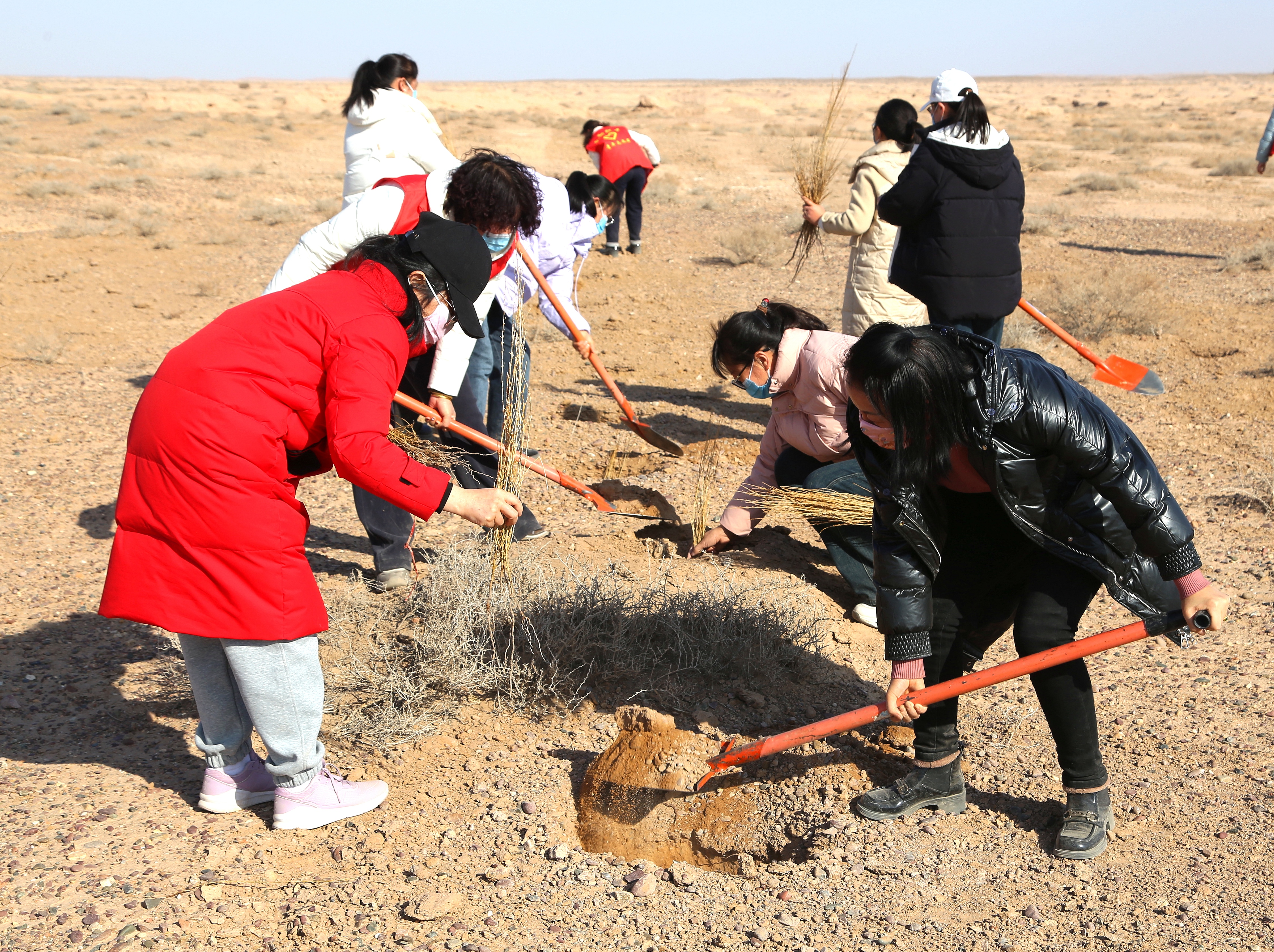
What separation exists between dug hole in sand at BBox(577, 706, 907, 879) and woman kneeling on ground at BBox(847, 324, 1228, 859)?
0.47 m

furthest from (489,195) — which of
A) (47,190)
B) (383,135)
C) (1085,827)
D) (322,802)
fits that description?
(47,190)

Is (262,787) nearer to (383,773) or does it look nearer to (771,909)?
(383,773)

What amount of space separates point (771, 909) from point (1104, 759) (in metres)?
1.17

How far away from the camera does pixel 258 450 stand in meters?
2.14

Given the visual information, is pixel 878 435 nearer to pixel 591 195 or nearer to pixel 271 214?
pixel 591 195

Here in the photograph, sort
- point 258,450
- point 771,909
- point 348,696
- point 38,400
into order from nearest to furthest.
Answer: point 258,450 → point 771,909 → point 348,696 → point 38,400

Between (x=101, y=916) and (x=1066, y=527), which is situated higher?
(x=1066, y=527)

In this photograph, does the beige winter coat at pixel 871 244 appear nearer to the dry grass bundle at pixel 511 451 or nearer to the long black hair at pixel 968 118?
the long black hair at pixel 968 118

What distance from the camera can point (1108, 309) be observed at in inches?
311

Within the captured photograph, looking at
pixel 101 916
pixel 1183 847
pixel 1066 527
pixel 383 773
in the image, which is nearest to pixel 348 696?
pixel 383 773

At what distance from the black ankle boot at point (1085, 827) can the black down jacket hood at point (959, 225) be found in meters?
2.47

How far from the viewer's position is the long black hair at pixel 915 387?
77.6 inches

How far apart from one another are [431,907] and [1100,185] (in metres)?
17.7

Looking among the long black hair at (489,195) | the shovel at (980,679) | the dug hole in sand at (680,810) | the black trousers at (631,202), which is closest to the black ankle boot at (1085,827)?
the shovel at (980,679)
